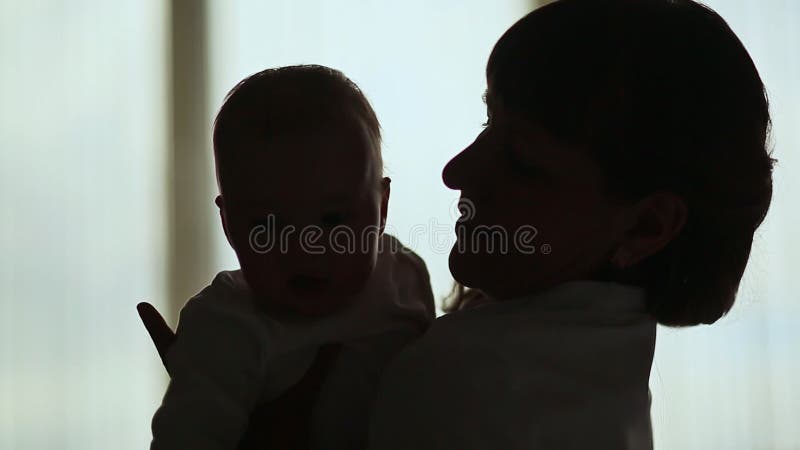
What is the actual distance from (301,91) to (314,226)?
16 cm

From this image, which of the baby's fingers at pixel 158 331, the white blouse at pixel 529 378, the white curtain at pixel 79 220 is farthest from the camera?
the white curtain at pixel 79 220

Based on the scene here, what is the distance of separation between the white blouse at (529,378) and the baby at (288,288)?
0.39 ft

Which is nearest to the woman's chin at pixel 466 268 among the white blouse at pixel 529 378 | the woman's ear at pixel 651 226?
the white blouse at pixel 529 378

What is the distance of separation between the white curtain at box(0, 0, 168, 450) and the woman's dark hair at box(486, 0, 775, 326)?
63.3 inches

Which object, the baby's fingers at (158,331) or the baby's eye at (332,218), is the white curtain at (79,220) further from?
the baby's eye at (332,218)

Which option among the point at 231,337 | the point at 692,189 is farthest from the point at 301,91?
the point at 692,189

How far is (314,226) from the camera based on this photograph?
2.70 feet

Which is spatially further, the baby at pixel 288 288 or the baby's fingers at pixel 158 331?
the baby's fingers at pixel 158 331

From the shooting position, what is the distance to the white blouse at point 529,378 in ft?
2.16

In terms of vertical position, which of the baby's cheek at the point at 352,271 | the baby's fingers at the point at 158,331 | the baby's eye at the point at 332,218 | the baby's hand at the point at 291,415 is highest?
the baby's eye at the point at 332,218

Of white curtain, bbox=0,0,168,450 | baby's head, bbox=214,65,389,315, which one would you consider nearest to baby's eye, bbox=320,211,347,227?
baby's head, bbox=214,65,389,315

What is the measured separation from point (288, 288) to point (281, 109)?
198 mm

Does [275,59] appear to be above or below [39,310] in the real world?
above

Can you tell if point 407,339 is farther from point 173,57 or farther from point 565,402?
point 173,57
